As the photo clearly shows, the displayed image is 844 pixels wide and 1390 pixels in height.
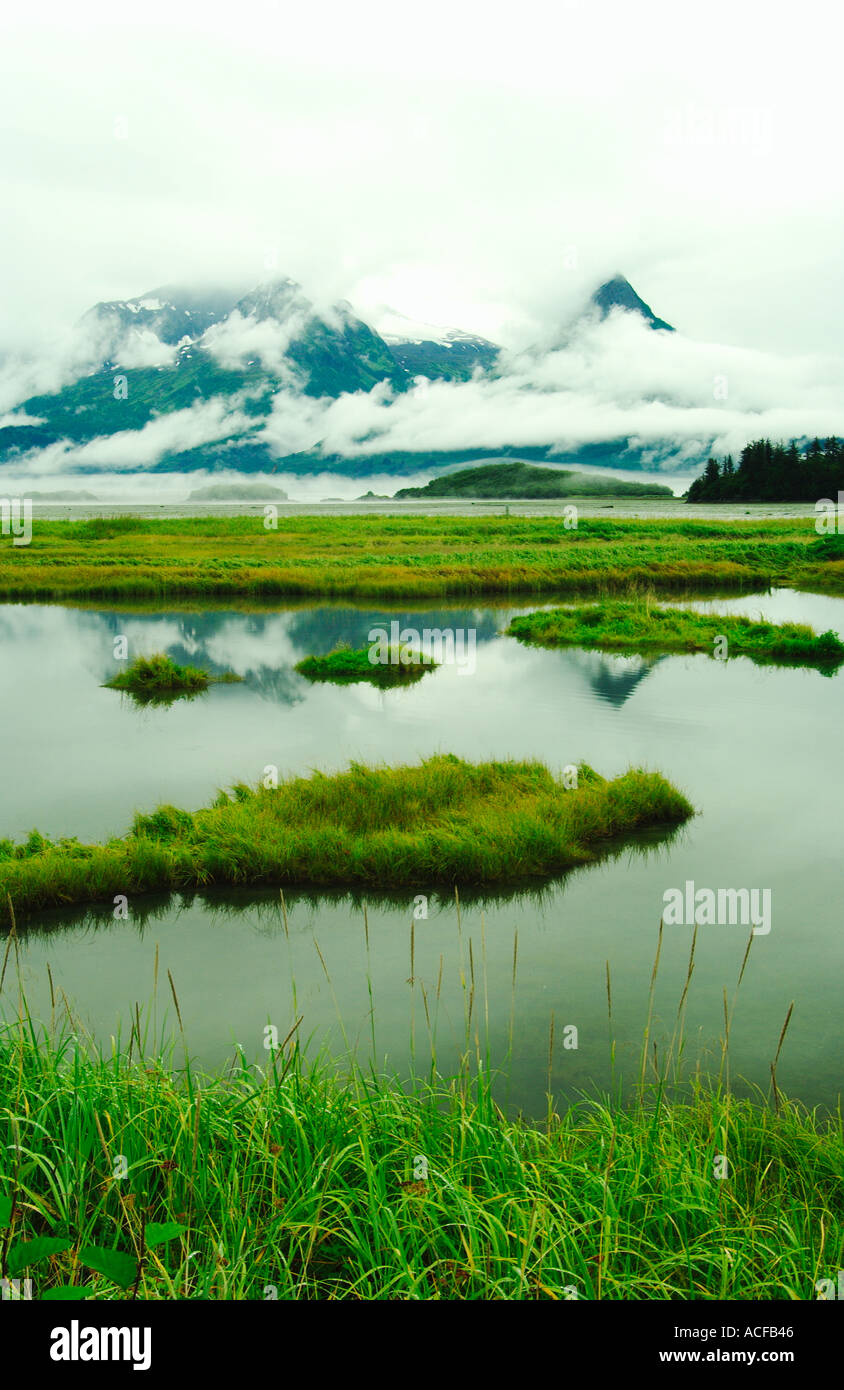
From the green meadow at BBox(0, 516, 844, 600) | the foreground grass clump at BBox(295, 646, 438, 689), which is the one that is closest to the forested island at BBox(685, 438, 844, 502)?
the green meadow at BBox(0, 516, 844, 600)

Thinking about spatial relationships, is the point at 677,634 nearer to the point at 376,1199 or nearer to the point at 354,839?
the point at 354,839

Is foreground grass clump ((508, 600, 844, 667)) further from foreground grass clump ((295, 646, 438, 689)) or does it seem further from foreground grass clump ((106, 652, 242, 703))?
foreground grass clump ((106, 652, 242, 703))

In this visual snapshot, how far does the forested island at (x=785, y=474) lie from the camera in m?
119

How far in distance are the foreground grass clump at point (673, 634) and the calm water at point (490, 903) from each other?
7.35 feet

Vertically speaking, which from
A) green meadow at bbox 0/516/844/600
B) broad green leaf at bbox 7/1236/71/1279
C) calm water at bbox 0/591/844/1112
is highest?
green meadow at bbox 0/516/844/600

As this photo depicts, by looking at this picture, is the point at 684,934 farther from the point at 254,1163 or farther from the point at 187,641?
the point at 187,641

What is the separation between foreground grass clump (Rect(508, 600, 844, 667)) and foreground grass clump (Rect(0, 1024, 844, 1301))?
23.5m

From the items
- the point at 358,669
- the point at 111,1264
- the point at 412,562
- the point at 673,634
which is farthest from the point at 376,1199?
the point at 412,562

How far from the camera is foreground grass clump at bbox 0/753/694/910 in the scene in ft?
33.2

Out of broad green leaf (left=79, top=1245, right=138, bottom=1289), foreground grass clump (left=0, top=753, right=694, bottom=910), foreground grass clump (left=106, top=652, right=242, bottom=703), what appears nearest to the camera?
broad green leaf (left=79, top=1245, right=138, bottom=1289)

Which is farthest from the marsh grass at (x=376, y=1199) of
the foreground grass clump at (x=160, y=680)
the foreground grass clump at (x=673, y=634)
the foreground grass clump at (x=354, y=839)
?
the foreground grass clump at (x=673, y=634)

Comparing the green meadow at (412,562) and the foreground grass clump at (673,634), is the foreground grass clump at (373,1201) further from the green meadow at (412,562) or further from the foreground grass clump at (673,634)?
the green meadow at (412,562)

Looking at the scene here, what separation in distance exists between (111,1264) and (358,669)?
2138 cm
